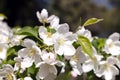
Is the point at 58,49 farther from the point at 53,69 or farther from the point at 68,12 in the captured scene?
the point at 68,12

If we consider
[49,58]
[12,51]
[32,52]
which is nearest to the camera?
[49,58]

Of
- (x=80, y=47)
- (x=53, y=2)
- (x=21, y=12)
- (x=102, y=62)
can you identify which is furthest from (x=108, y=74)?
(x=53, y=2)

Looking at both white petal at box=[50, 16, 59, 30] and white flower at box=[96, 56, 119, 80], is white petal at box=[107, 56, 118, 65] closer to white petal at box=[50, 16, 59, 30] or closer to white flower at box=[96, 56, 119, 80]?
white flower at box=[96, 56, 119, 80]

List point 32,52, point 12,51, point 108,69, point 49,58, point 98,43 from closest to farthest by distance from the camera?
1. point 49,58
2. point 32,52
3. point 12,51
4. point 108,69
5. point 98,43

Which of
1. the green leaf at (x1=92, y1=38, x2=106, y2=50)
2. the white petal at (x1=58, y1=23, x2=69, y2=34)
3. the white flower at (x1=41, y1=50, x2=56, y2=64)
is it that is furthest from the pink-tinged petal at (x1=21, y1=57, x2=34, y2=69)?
the green leaf at (x1=92, y1=38, x2=106, y2=50)

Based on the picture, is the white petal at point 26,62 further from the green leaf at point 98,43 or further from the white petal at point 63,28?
the green leaf at point 98,43

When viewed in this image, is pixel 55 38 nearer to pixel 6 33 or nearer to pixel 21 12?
pixel 6 33

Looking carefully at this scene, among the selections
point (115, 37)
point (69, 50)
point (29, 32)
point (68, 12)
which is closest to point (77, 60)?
point (69, 50)
